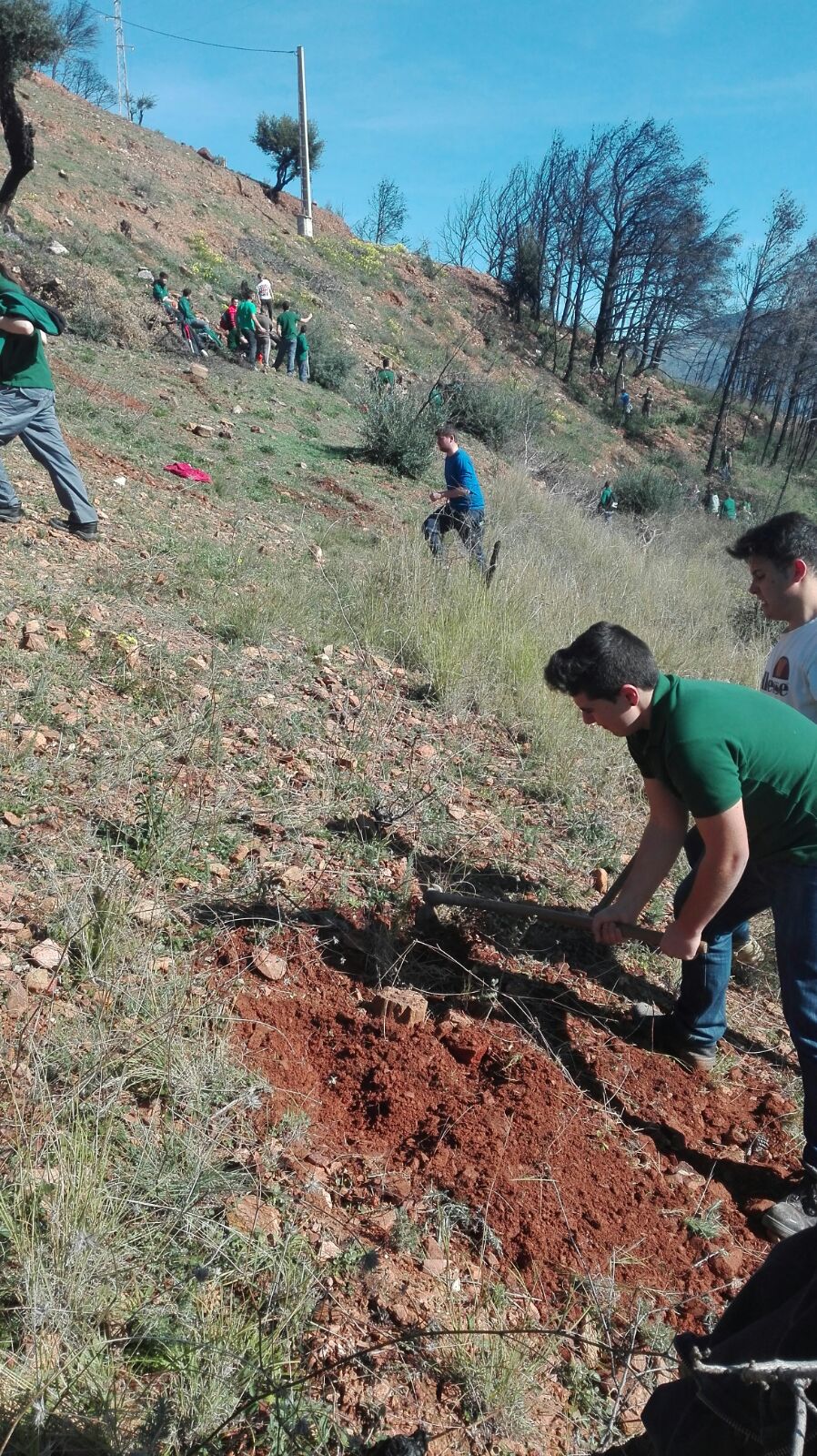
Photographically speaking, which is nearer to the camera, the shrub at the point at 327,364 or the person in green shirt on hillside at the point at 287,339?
the person in green shirt on hillside at the point at 287,339

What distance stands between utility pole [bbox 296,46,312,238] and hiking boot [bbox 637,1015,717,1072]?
34.3 m

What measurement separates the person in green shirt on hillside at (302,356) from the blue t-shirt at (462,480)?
10.6 meters

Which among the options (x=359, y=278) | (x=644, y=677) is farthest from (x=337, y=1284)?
(x=359, y=278)

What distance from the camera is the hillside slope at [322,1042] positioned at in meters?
1.82

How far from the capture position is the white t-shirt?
292cm

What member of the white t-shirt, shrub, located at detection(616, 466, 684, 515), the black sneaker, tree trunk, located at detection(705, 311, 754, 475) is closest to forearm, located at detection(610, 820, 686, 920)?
the white t-shirt

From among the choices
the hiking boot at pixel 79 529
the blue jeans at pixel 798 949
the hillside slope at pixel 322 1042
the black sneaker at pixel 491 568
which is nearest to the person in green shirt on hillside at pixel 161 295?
the hillside slope at pixel 322 1042

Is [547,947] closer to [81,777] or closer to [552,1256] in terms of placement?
[552,1256]

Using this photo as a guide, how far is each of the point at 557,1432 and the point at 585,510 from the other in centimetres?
1278

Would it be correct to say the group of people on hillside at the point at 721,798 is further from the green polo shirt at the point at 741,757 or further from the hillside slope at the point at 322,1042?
the hillside slope at the point at 322,1042

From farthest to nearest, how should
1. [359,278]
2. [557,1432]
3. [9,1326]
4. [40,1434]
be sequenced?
[359,278]
[557,1432]
[9,1326]
[40,1434]

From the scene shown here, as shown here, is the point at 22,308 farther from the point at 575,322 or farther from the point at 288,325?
the point at 575,322

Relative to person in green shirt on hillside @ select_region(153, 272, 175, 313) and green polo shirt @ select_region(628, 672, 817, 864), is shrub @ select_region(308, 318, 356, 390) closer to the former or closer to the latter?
person in green shirt on hillside @ select_region(153, 272, 175, 313)

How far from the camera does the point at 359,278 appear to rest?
3070 cm
